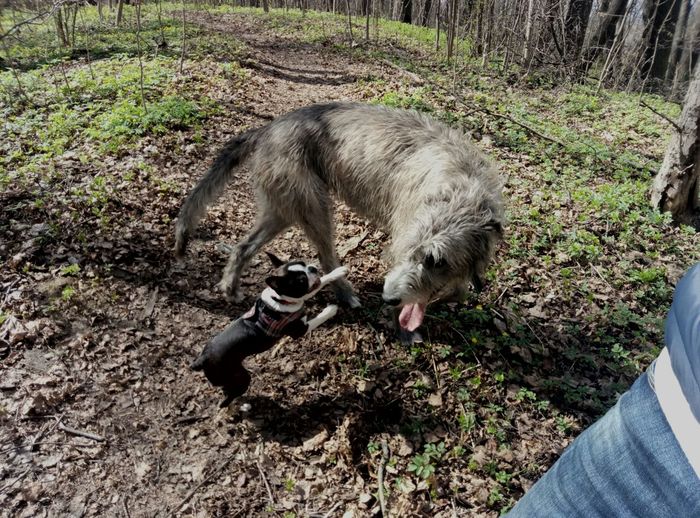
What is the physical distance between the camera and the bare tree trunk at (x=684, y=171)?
231 inches

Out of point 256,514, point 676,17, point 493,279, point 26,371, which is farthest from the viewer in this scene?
point 676,17

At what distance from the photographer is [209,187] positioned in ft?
15.7

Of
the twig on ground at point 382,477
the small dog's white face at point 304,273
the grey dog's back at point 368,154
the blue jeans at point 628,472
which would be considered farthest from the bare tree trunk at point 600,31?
the blue jeans at point 628,472

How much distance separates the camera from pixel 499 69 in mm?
12883

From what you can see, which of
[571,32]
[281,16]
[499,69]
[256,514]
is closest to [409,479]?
[256,514]

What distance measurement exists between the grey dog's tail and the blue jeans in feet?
13.0

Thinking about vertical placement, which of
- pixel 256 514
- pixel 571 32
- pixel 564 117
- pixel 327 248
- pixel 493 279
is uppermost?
pixel 571 32

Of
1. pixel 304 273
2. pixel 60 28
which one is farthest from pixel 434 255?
pixel 60 28

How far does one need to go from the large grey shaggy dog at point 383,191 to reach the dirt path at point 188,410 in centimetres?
56

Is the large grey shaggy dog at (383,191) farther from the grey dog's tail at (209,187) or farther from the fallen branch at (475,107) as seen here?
the fallen branch at (475,107)

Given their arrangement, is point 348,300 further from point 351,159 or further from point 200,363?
point 200,363

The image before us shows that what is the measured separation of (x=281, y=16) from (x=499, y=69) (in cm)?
1586

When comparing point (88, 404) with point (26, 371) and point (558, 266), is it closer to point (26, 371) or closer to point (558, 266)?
point (26, 371)

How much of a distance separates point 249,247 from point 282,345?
1100 millimetres
